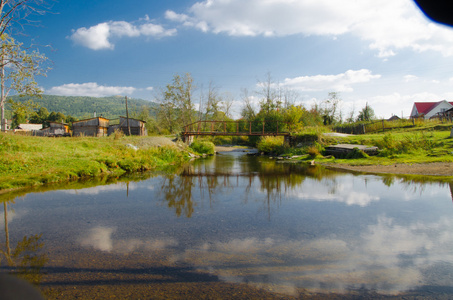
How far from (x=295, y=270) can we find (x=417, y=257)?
6.75 ft

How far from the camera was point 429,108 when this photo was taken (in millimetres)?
63812

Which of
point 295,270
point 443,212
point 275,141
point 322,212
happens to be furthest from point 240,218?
point 275,141

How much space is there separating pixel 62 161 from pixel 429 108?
74.2 metres

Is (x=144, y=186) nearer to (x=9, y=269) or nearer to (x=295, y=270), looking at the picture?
(x=9, y=269)

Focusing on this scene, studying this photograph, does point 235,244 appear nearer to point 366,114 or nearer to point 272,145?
point 272,145

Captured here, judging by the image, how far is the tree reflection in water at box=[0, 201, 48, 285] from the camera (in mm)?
4074

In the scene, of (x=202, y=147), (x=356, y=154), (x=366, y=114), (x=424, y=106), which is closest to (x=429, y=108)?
(x=424, y=106)

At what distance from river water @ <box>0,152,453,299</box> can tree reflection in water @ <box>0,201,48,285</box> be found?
21 mm

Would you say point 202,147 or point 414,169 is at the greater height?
point 202,147

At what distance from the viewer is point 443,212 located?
22.4 ft

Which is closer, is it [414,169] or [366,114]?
[414,169]

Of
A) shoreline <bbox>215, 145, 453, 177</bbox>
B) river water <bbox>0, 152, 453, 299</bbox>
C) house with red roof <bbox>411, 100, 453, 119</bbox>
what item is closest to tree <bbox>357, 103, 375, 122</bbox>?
house with red roof <bbox>411, 100, 453, 119</bbox>

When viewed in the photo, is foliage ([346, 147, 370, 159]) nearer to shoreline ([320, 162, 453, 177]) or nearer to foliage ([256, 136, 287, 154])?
shoreline ([320, 162, 453, 177])

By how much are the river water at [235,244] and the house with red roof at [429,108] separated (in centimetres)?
6445
